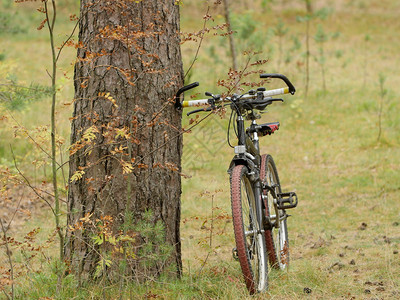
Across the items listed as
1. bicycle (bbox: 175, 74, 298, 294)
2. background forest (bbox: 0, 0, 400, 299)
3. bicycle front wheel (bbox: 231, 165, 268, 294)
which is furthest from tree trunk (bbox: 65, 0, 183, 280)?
bicycle front wheel (bbox: 231, 165, 268, 294)

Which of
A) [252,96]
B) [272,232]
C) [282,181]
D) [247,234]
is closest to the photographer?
[247,234]

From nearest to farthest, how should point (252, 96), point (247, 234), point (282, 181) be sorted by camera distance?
1. point (247, 234)
2. point (252, 96)
3. point (282, 181)

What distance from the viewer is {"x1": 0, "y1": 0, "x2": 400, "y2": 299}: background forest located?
3338 millimetres

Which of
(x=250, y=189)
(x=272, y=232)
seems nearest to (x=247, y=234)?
(x=250, y=189)

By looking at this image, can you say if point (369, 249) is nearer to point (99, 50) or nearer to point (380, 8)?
point (99, 50)

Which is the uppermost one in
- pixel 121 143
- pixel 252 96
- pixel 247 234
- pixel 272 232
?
pixel 252 96

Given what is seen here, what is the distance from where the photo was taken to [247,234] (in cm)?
340

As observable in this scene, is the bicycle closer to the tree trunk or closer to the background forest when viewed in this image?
the background forest

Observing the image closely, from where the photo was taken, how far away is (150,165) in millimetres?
3547

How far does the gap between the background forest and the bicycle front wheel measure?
0.40 ft

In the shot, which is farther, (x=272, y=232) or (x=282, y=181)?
(x=282, y=181)

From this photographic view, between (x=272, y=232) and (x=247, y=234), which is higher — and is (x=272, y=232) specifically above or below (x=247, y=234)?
below

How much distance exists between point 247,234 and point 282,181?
14.4 feet

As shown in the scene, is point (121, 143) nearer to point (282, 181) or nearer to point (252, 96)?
point (252, 96)
